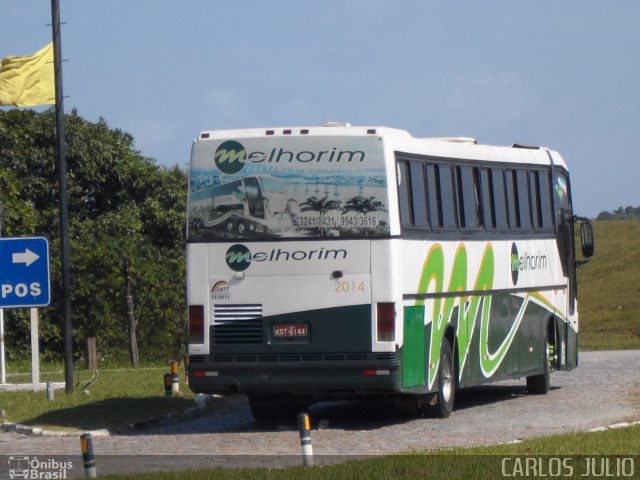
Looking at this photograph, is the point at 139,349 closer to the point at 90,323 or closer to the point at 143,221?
the point at 90,323

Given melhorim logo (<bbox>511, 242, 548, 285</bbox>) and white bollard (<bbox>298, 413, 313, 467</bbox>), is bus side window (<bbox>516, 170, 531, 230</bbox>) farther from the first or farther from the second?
white bollard (<bbox>298, 413, 313, 467</bbox>)

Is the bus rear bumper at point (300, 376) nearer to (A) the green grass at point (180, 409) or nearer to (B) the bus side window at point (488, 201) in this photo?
(A) the green grass at point (180, 409)

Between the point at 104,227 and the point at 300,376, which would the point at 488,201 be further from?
the point at 104,227

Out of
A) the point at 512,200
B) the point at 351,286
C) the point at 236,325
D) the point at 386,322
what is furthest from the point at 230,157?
the point at 512,200

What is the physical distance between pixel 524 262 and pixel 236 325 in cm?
620

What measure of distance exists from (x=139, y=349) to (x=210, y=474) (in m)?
24.3

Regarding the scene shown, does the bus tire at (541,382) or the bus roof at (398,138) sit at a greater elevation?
the bus roof at (398,138)

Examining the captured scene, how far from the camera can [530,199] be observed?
69.9 ft

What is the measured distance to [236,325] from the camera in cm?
1653

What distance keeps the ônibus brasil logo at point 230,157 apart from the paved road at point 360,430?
10.8ft

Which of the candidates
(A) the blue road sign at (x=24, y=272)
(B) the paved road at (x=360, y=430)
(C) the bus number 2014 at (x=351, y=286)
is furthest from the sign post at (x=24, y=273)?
(C) the bus number 2014 at (x=351, y=286)

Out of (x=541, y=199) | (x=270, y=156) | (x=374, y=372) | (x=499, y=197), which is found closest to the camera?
(x=374, y=372)

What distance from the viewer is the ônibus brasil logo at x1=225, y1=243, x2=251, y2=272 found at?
54.2 feet

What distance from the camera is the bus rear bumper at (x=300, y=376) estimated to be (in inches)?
633
